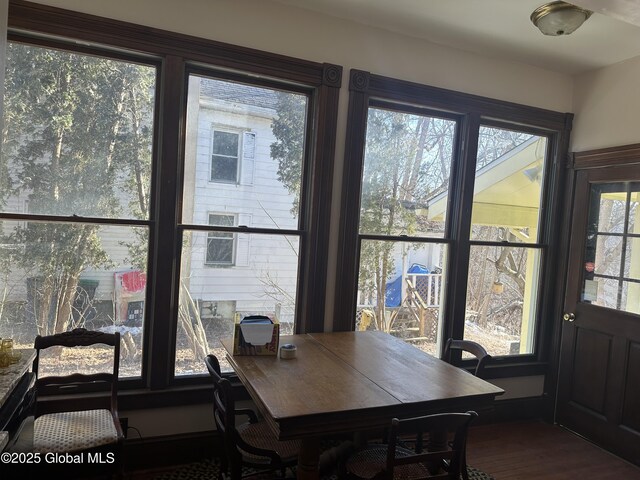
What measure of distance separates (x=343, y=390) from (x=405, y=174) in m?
1.75

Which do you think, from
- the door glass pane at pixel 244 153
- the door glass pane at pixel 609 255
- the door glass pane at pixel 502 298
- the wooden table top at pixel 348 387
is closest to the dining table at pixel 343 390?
the wooden table top at pixel 348 387

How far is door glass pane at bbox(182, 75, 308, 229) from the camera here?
2625 millimetres

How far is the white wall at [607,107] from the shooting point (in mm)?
3119

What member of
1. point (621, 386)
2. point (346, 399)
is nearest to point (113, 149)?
point (346, 399)

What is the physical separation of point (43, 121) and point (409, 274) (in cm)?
245

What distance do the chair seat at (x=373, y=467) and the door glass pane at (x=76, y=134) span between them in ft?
5.64

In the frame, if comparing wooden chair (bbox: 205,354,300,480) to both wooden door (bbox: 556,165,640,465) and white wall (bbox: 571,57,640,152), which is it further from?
white wall (bbox: 571,57,640,152)

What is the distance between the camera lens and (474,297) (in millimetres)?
3410

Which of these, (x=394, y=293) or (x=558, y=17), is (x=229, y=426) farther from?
(x=558, y=17)

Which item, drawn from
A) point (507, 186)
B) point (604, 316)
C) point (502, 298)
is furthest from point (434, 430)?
point (507, 186)

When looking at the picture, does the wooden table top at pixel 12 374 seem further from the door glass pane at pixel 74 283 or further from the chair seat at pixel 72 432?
the door glass pane at pixel 74 283

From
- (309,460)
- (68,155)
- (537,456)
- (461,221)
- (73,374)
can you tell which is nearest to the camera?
(309,460)

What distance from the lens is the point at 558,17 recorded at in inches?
96.0

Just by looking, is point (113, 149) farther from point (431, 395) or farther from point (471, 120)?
point (471, 120)
